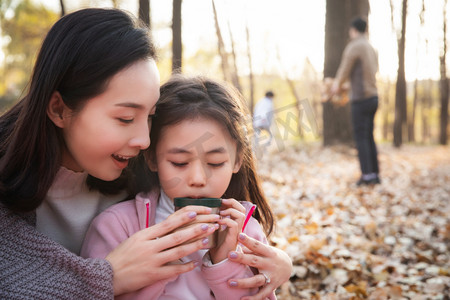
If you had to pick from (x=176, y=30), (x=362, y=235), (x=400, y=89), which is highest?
(x=176, y=30)

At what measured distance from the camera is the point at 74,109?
1521 millimetres

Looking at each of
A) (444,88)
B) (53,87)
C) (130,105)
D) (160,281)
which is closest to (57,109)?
(53,87)

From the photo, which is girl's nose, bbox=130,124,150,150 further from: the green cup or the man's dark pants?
the man's dark pants

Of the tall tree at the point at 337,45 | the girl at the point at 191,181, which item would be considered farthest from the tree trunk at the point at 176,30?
the tall tree at the point at 337,45

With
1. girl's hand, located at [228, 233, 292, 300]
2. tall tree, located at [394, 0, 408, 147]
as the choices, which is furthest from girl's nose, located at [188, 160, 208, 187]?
tall tree, located at [394, 0, 408, 147]

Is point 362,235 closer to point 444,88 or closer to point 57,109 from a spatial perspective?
point 57,109

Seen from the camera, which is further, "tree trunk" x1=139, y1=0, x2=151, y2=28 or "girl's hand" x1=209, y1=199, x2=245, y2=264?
"tree trunk" x1=139, y1=0, x2=151, y2=28

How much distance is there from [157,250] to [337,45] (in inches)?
385

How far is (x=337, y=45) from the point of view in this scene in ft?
33.2

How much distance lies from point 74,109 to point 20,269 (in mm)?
644

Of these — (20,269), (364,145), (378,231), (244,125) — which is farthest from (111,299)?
(364,145)

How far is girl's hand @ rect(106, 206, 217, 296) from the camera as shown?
1.43 m

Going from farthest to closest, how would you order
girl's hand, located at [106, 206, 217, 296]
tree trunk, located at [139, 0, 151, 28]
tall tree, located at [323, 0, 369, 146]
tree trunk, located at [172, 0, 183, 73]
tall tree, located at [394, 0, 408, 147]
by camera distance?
1. tall tree, located at [394, 0, 408, 147]
2. tall tree, located at [323, 0, 369, 146]
3. tree trunk, located at [172, 0, 183, 73]
4. tree trunk, located at [139, 0, 151, 28]
5. girl's hand, located at [106, 206, 217, 296]

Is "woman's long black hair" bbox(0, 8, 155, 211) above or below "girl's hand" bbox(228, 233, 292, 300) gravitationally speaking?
above
